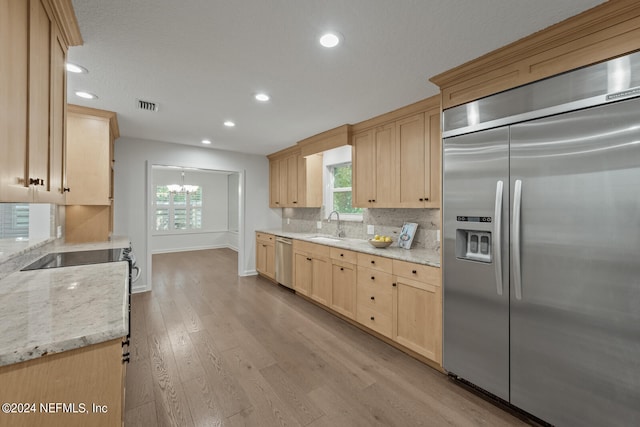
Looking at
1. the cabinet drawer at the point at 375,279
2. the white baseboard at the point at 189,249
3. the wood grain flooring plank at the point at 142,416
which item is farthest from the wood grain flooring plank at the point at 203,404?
the white baseboard at the point at 189,249

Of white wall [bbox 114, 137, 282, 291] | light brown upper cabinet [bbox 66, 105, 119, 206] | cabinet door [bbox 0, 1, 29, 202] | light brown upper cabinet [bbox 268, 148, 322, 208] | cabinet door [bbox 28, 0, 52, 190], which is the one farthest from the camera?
light brown upper cabinet [bbox 268, 148, 322, 208]

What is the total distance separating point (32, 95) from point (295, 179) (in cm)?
376

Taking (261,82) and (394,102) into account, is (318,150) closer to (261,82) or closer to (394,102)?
(394,102)

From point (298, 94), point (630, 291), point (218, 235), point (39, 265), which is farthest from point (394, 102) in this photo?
point (218, 235)

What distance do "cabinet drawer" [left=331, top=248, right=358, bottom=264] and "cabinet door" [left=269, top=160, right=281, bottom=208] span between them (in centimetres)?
230

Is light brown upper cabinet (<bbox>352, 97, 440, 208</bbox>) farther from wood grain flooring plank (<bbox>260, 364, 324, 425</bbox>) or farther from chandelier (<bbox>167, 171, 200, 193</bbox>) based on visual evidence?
chandelier (<bbox>167, 171, 200, 193</bbox>)

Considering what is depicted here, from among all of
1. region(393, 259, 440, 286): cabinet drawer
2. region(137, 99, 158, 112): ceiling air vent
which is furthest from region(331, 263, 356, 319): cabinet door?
region(137, 99, 158, 112): ceiling air vent

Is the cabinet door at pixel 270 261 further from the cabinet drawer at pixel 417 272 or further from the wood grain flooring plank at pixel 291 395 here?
the cabinet drawer at pixel 417 272

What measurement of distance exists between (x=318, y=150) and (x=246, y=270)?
2.92 meters

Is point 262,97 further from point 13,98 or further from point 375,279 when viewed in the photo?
point 375,279

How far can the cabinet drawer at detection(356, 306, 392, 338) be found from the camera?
274 cm

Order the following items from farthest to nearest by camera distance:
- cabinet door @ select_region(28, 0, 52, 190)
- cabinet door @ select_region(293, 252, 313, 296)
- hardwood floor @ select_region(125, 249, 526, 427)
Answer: cabinet door @ select_region(293, 252, 313, 296) < hardwood floor @ select_region(125, 249, 526, 427) < cabinet door @ select_region(28, 0, 52, 190)

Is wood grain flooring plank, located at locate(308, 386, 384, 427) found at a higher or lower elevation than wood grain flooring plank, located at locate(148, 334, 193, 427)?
lower

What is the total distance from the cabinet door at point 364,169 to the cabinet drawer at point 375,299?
103 centimetres
